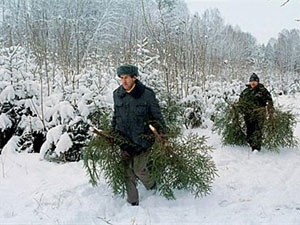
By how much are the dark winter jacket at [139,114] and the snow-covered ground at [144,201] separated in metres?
0.70

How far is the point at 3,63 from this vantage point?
7.57 meters

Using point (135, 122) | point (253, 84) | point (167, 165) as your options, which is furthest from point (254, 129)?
point (135, 122)

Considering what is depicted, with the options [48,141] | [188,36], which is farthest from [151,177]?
[188,36]

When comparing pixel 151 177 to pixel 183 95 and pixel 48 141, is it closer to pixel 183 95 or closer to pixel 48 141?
pixel 48 141

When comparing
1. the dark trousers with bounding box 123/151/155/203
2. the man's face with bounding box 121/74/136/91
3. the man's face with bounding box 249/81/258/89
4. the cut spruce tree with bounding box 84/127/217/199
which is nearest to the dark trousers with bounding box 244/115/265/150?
the man's face with bounding box 249/81/258/89

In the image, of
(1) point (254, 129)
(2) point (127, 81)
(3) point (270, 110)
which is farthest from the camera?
(1) point (254, 129)

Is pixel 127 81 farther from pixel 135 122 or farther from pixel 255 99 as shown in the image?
pixel 255 99

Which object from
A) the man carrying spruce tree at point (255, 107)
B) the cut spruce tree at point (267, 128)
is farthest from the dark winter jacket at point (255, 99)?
the cut spruce tree at point (267, 128)

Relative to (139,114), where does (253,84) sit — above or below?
above

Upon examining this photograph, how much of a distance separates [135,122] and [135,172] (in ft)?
1.93

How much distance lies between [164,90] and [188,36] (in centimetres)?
265

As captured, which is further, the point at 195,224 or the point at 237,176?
the point at 237,176

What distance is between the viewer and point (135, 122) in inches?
182

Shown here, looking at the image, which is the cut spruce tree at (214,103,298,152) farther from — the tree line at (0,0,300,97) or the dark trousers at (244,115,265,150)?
the tree line at (0,0,300,97)
